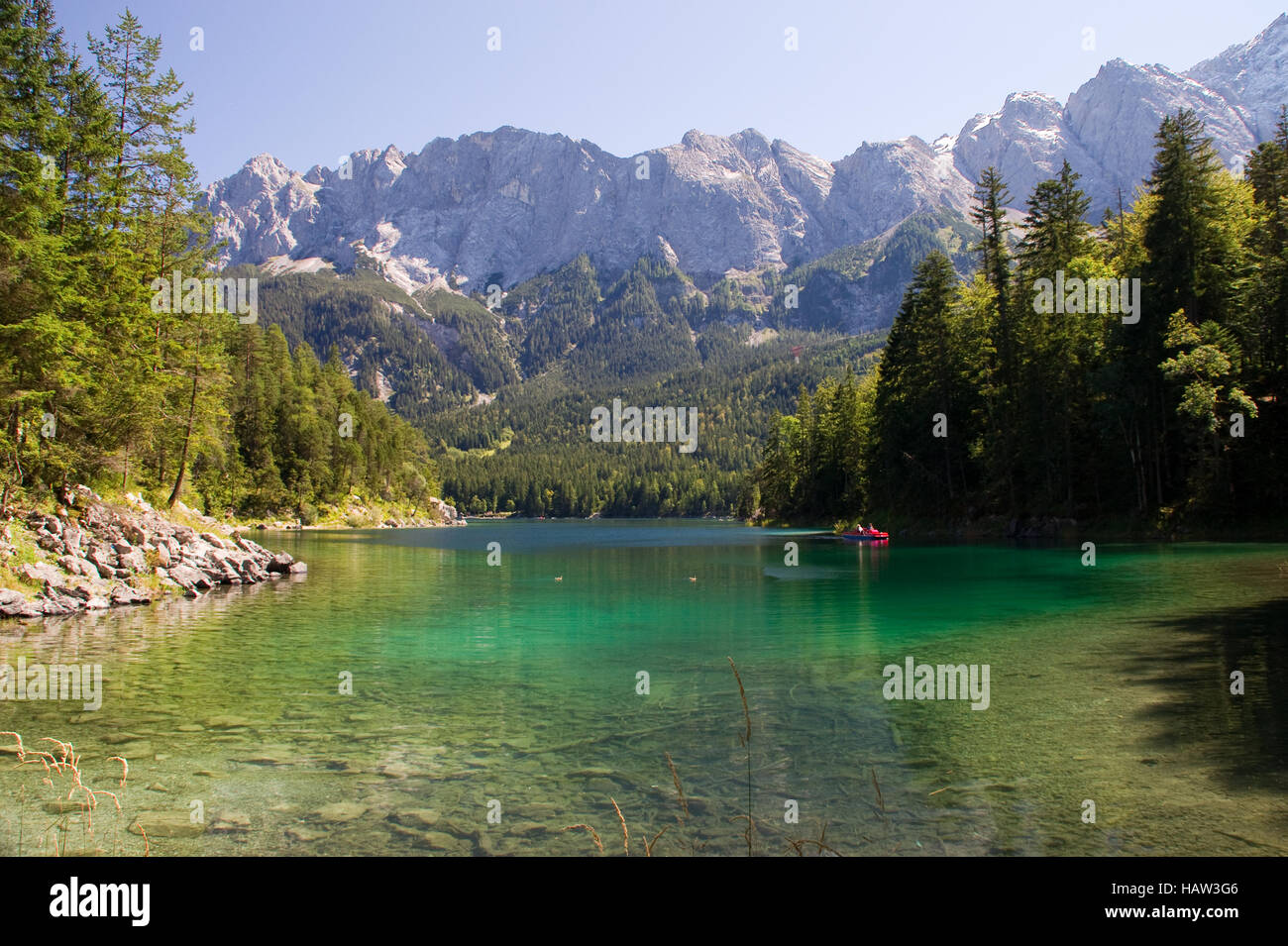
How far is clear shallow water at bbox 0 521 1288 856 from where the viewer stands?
7.97m

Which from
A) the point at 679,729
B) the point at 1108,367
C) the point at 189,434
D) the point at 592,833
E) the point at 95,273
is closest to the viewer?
the point at 592,833

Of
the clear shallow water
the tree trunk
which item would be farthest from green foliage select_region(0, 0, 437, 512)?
the clear shallow water

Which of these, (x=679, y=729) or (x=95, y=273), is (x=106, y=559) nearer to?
(x=95, y=273)

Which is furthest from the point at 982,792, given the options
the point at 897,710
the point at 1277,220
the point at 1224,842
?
the point at 1277,220

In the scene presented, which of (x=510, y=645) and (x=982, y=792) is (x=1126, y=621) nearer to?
(x=982, y=792)

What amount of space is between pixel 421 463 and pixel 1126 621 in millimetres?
153646

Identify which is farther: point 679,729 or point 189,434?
point 189,434

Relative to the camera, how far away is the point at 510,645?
1998 centimetres

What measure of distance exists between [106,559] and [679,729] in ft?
85.7

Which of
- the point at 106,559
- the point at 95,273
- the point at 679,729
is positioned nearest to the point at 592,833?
the point at 679,729

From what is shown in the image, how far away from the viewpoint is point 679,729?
1185 cm

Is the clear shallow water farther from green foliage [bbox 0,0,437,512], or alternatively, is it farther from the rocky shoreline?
green foliage [bbox 0,0,437,512]

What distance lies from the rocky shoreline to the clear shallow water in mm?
1970
